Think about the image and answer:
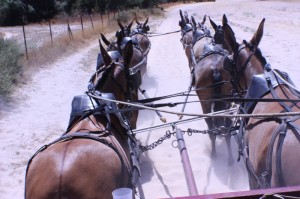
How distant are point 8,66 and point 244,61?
9.87 metres

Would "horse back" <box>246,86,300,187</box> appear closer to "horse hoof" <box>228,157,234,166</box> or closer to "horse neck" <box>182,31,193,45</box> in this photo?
"horse hoof" <box>228,157,234,166</box>

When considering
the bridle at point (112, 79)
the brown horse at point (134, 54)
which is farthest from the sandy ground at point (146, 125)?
the bridle at point (112, 79)

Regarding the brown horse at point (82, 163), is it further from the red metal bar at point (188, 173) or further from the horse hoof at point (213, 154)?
the horse hoof at point (213, 154)

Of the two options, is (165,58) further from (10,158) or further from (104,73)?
(104,73)

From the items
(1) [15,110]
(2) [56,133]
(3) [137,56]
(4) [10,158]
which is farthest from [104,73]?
(1) [15,110]

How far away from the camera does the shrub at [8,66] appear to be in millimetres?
10602

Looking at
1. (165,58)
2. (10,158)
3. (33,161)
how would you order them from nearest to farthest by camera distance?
(33,161) → (10,158) → (165,58)

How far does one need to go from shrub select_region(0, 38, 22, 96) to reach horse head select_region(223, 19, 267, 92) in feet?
23.7

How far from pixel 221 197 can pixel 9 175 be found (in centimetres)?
478

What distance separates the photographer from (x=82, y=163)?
114 inches

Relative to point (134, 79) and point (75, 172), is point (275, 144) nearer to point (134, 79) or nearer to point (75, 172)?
point (75, 172)

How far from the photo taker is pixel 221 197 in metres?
2.31


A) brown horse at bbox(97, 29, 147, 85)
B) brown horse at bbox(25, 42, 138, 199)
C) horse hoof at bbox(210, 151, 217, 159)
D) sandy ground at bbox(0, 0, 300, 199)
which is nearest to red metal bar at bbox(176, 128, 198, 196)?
brown horse at bbox(25, 42, 138, 199)

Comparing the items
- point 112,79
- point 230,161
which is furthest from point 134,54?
point 112,79
